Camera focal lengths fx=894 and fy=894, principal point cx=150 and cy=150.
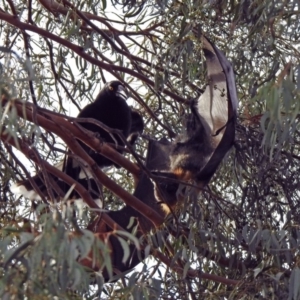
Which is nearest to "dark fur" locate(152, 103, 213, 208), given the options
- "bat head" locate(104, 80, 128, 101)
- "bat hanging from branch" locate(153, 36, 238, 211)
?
"bat hanging from branch" locate(153, 36, 238, 211)

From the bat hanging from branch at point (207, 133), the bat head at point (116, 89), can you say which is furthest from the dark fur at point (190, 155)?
the bat head at point (116, 89)

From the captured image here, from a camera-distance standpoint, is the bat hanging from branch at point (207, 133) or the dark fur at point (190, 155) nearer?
the bat hanging from branch at point (207, 133)

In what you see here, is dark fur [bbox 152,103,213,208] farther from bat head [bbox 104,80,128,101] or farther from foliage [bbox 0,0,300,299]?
bat head [bbox 104,80,128,101]

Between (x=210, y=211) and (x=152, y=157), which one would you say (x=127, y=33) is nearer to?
(x=152, y=157)

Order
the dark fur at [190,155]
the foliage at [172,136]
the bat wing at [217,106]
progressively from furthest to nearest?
the dark fur at [190,155] < the bat wing at [217,106] < the foliage at [172,136]

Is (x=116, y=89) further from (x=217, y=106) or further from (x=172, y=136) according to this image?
(x=217, y=106)

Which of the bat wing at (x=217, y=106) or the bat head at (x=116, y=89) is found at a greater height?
the bat head at (x=116, y=89)

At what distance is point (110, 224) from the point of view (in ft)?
9.61

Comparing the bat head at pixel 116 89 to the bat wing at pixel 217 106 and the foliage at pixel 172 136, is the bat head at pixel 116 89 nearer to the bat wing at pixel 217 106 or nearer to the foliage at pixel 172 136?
the foliage at pixel 172 136

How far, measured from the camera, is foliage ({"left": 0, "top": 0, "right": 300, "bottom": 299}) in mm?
1989

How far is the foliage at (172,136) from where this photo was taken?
1.99m

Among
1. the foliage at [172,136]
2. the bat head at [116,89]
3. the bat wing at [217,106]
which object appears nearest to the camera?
the foliage at [172,136]

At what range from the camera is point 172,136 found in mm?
3637

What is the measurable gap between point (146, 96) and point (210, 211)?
0.90 meters
